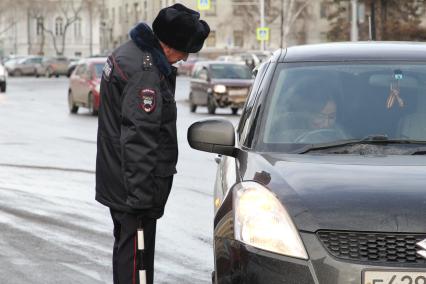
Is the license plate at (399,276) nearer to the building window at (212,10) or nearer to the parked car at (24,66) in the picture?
the parked car at (24,66)

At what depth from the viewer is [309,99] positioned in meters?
6.16

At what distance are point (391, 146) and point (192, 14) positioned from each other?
116cm

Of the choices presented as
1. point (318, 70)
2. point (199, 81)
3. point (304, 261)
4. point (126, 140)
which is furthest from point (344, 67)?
point (199, 81)

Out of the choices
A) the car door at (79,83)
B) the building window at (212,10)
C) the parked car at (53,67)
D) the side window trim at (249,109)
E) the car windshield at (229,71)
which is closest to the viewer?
the side window trim at (249,109)

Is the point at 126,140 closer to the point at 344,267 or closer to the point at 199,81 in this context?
the point at 344,267

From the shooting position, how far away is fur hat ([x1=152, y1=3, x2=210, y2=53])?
5.68m

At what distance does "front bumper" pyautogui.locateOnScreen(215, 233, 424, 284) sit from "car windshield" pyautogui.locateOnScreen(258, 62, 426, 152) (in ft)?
3.18

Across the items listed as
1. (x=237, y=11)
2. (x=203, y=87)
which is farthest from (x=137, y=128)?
(x=237, y=11)

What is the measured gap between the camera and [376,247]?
471cm

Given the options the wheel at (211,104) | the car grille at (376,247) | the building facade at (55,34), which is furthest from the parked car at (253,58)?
the building facade at (55,34)

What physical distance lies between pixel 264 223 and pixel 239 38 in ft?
351

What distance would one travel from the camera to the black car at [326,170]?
15.5 feet

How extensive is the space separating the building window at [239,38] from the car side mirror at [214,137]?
10517 centimetres

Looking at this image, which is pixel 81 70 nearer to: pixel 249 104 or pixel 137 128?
pixel 249 104
